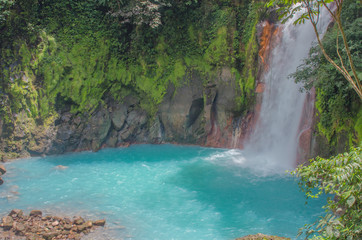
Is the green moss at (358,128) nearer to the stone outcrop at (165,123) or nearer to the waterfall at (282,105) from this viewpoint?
the waterfall at (282,105)

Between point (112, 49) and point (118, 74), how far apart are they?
1.35 m

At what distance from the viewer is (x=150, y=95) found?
53.3 ft

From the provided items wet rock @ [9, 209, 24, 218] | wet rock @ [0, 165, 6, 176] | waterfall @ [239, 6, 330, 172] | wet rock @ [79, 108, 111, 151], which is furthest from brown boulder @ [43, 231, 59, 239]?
waterfall @ [239, 6, 330, 172]

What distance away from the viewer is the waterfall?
12781 millimetres

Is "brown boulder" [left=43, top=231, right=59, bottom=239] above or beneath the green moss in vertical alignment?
beneath

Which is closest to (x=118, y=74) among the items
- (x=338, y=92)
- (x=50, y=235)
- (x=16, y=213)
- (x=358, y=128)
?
(x=16, y=213)

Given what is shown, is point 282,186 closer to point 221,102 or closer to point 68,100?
point 221,102

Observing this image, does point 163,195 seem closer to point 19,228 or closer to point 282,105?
point 19,228

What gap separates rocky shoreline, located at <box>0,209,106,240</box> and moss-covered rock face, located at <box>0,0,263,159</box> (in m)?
5.95

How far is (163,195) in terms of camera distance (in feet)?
34.2

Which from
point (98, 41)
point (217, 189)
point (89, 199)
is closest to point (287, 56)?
point (217, 189)

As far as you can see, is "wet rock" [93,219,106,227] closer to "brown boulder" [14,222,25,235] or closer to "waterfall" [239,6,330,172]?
"brown boulder" [14,222,25,235]

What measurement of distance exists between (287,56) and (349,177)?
11253 mm

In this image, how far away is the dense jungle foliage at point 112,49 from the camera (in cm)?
1366
